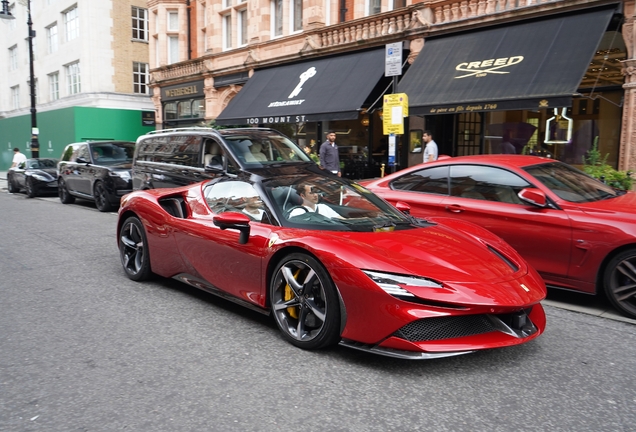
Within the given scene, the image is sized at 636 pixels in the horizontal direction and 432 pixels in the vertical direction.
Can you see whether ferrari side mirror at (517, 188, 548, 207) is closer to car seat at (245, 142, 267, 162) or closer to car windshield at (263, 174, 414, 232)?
car windshield at (263, 174, 414, 232)

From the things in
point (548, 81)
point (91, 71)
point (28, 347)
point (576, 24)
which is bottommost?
point (28, 347)

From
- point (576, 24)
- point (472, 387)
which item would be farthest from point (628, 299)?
point (576, 24)

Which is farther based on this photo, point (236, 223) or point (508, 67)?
point (508, 67)

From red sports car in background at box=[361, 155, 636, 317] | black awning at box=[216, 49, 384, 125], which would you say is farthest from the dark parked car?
red sports car in background at box=[361, 155, 636, 317]

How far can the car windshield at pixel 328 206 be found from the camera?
436cm

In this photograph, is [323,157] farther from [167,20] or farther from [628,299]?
[167,20]

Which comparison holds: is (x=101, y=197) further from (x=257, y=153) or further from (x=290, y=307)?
(x=290, y=307)

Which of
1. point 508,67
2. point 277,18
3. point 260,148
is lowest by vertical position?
point 260,148

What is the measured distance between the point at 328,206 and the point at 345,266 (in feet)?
3.51

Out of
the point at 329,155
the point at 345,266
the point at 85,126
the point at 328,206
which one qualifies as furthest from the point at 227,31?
the point at 345,266

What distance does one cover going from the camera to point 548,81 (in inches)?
422

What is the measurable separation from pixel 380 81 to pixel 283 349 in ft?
39.3

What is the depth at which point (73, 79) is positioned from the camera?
35.2m

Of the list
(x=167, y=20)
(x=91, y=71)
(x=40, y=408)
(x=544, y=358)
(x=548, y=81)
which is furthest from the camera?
(x=91, y=71)
